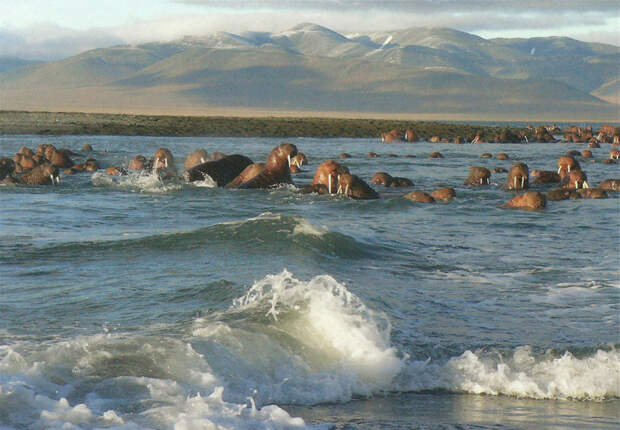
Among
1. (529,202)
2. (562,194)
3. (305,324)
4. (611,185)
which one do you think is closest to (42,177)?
(529,202)

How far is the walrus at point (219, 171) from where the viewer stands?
23.4 m

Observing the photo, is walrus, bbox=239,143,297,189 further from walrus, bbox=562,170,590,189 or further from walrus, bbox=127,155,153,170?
walrus, bbox=562,170,590,189

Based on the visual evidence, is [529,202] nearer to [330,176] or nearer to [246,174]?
[330,176]

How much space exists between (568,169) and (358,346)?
18.8 meters

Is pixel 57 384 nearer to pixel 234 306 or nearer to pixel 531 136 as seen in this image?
pixel 234 306

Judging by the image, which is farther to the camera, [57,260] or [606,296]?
[57,260]

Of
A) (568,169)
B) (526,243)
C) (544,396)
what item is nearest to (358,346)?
(544,396)

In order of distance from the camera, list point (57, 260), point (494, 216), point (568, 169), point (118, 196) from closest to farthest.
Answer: point (57, 260) → point (494, 216) → point (118, 196) → point (568, 169)

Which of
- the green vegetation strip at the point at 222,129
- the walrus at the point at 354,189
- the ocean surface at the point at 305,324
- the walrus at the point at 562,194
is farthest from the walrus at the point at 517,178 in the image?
the green vegetation strip at the point at 222,129

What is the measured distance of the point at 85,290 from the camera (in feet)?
33.9

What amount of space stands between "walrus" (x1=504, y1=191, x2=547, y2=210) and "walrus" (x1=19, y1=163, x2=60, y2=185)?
12.0 m

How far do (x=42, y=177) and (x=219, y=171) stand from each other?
15.5 feet

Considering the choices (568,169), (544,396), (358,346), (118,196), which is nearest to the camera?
(544,396)

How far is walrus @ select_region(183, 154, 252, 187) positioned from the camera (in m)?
23.4
